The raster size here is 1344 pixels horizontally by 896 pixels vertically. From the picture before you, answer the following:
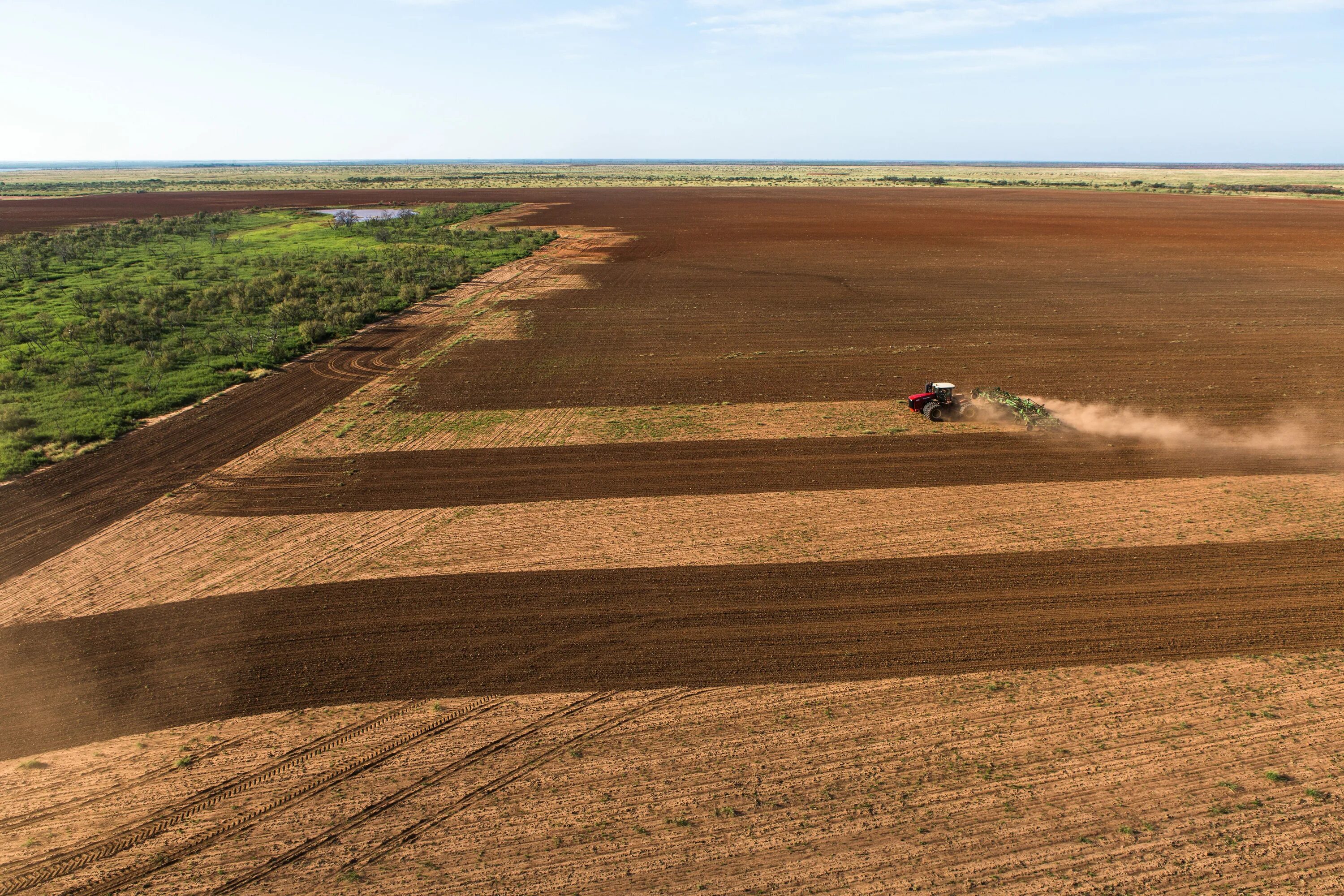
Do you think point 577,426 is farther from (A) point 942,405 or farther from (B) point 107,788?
(B) point 107,788

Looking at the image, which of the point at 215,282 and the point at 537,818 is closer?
the point at 537,818

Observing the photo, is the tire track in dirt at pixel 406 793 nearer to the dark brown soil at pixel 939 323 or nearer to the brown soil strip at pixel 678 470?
the brown soil strip at pixel 678 470

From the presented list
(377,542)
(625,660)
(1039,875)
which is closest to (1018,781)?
(1039,875)

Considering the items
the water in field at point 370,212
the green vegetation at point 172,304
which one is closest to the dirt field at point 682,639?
the green vegetation at point 172,304

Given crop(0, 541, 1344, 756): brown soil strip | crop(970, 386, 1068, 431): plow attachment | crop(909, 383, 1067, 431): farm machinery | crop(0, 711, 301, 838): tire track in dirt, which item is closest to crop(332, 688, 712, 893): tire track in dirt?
crop(0, 541, 1344, 756): brown soil strip

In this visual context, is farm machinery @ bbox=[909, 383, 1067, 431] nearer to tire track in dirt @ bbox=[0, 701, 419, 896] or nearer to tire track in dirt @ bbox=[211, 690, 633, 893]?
tire track in dirt @ bbox=[211, 690, 633, 893]

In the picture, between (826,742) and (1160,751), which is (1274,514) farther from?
(826,742)
